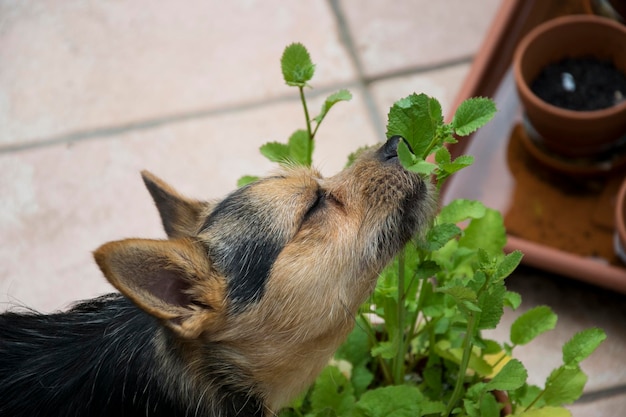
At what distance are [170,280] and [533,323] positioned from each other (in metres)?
0.65

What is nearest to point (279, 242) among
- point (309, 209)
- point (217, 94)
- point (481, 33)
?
point (309, 209)

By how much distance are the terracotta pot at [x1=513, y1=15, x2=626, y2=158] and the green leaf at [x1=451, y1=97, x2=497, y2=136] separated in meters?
0.93

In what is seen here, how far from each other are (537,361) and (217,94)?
132 centimetres

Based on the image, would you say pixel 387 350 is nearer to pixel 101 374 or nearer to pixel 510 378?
pixel 510 378

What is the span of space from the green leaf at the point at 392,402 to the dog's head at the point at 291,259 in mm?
126

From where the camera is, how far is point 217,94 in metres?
2.52

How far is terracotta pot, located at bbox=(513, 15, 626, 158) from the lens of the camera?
1.98m

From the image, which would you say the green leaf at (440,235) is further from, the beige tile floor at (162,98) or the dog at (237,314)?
the beige tile floor at (162,98)

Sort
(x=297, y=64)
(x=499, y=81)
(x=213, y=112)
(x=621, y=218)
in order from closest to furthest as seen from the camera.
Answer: (x=297, y=64) < (x=621, y=218) < (x=499, y=81) < (x=213, y=112)

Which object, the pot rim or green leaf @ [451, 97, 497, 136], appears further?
the pot rim

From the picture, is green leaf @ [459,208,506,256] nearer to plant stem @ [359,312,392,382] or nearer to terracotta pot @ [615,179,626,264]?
plant stem @ [359,312,392,382]

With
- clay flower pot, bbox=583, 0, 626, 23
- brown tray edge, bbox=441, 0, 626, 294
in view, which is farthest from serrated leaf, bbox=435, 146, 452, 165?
clay flower pot, bbox=583, 0, 626, 23

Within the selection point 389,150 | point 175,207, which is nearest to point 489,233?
point 389,150

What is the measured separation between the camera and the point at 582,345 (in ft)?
4.15
